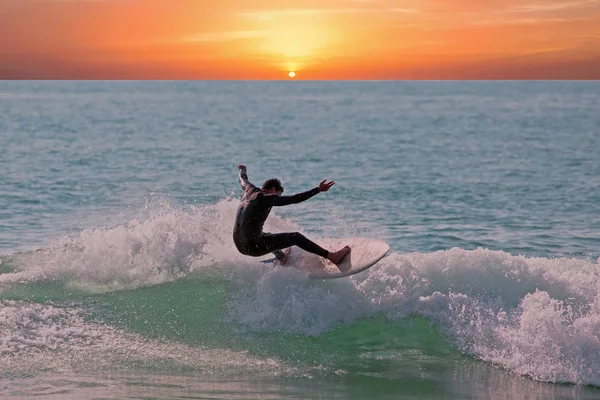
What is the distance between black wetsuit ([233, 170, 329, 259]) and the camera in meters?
11.6

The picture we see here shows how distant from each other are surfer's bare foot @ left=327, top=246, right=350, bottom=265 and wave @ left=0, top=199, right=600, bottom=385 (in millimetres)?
462

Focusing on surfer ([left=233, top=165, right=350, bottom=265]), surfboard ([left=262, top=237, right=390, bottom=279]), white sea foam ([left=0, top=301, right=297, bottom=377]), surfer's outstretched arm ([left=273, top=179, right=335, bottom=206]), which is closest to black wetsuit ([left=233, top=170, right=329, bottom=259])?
surfer ([left=233, top=165, right=350, bottom=265])

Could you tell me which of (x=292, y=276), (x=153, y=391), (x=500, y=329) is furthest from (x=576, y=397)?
(x=153, y=391)

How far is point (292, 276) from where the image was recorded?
12383mm

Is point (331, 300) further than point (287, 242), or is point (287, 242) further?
point (331, 300)

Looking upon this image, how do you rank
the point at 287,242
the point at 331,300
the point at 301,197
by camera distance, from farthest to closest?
1. the point at 331,300
2. the point at 287,242
3. the point at 301,197

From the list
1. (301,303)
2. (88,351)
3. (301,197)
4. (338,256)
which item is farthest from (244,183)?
(88,351)

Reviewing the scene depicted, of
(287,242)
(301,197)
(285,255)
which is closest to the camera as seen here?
(301,197)

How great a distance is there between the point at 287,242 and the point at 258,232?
0.48 metres

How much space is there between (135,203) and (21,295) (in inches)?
476

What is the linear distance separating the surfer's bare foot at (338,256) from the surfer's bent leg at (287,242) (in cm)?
21

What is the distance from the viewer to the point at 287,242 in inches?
467

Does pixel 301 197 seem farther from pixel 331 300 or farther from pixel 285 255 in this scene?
pixel 331 300

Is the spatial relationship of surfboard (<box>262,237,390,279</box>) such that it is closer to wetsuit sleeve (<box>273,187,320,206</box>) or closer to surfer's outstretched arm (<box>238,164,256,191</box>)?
surfer's outstretched arm (<box>238,164,256,191</box>)
